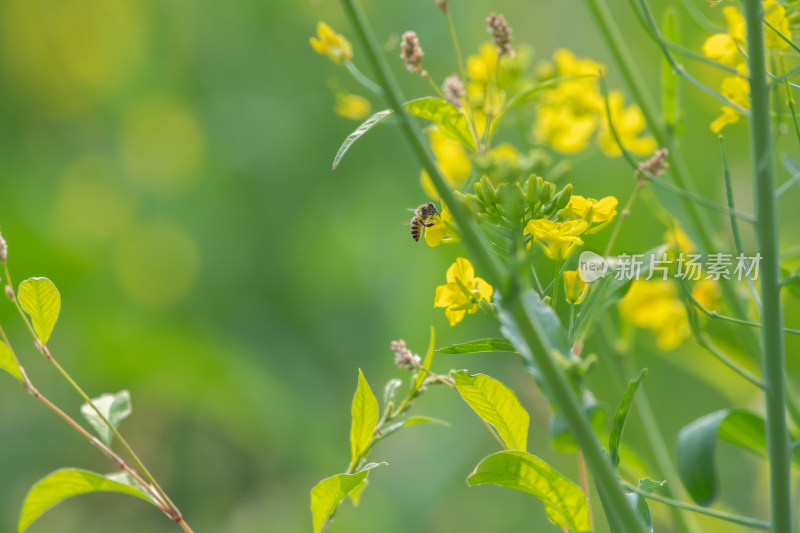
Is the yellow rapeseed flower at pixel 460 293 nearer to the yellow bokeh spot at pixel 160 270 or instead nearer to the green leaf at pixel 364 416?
the green leaf at pixel 364 416

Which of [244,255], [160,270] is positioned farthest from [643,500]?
[160,270]

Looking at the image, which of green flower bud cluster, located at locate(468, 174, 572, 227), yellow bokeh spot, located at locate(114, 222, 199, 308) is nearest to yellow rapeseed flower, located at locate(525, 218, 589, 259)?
green flower bud cluster, located at locate(468, 174, 572, 227)

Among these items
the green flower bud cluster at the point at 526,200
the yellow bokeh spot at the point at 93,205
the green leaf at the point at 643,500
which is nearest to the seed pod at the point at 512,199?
the green flower bud cluster at the point at 526,200

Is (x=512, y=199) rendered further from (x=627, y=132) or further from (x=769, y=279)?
(x=627, y=132)

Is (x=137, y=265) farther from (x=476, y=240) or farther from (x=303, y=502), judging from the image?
(x=476, y=240)

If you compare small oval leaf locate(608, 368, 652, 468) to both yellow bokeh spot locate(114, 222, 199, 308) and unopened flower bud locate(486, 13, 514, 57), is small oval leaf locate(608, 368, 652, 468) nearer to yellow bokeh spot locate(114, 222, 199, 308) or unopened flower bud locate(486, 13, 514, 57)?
unopened flower bud locate(486, 13, 514, 57)

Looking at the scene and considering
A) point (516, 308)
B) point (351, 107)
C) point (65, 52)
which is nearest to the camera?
point (516, 308)
